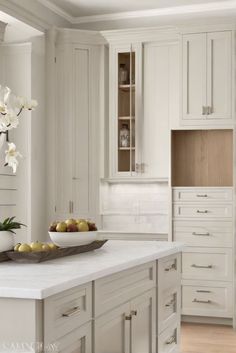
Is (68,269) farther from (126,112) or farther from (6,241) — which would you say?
(126,112)

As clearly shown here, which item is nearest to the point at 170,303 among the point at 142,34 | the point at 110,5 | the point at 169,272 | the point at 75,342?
the point at 169,272

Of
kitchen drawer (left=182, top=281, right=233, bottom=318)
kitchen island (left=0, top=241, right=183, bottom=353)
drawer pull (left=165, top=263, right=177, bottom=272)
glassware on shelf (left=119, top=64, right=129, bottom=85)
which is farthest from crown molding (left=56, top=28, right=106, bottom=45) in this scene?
drawer pull (left=165, top=263, right=177, bottom=272)

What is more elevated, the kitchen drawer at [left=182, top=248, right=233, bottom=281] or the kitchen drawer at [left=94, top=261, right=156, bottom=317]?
the kitchen drawer at [left=94, top=261, right=156, bottom=317]

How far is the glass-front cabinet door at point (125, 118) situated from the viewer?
5.72m

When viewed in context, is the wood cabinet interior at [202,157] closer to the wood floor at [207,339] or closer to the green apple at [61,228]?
the wood floor at [207,339]

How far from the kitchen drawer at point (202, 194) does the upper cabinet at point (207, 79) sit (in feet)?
2.02

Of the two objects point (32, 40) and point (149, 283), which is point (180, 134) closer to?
point (32, 40)

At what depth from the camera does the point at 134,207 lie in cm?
594

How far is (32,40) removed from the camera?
5633mm

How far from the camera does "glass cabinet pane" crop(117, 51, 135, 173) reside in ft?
18.8

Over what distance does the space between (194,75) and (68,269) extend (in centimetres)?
345

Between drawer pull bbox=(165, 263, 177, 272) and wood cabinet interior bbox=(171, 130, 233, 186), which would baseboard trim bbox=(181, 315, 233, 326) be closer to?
wood cabinet interior bbox=(171, 130, 233, 186)

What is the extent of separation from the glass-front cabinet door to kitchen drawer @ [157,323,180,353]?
2203 mm

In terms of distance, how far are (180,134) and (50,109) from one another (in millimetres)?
1306
